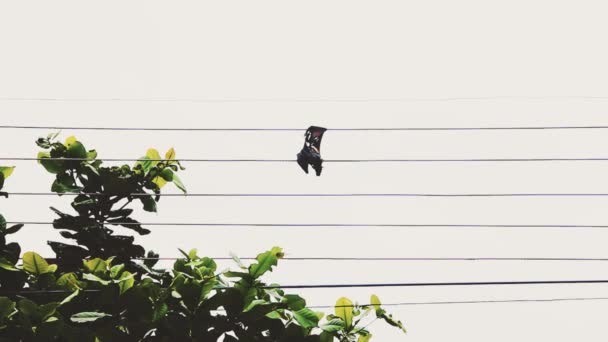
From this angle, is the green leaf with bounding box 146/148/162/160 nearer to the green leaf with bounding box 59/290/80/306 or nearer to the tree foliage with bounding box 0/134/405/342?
the tree foliage with bounding box 0/134/405/342

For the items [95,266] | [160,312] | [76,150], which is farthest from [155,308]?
[76,150]

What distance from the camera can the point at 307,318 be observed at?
3.45m

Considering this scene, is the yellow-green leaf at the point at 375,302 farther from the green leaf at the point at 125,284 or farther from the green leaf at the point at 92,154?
the green leaf at the point at 92,154

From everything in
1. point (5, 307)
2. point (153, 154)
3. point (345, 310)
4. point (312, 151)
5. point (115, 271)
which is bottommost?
point (5, 307)

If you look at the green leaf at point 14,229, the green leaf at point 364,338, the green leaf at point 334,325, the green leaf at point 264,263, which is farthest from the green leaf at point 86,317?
the green leaf at point 364,338

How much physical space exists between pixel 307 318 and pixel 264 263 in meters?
0.40

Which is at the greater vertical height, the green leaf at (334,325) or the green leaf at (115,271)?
the green leaf at (334,325)

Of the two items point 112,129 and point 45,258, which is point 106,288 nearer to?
point 45,258

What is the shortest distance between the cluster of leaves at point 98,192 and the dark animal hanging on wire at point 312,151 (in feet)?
2.68

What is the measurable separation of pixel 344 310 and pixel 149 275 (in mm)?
1188

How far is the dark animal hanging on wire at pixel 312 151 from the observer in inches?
160

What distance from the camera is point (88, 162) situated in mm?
3877

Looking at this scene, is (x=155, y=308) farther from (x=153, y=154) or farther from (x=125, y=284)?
(x=153, y=154)

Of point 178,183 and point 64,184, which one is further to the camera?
point 178,183
